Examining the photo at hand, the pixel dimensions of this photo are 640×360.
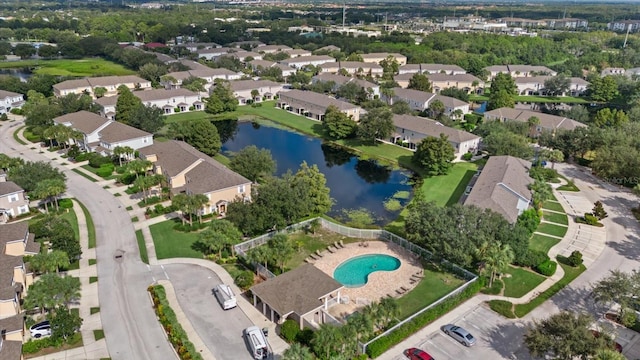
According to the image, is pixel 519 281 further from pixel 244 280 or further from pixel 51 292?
pixel 51 292

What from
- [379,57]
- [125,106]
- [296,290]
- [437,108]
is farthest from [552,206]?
[379,57]

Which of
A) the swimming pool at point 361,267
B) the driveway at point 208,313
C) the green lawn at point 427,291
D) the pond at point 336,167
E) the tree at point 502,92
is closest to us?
the driveway at point 208,313

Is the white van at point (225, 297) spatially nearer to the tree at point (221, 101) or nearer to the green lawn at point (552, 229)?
the green lawn at point (552, 229)

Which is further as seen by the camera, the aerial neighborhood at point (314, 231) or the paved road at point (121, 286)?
the aerial neighborhood at point (314, 231)

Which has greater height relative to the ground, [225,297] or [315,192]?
[315,192]

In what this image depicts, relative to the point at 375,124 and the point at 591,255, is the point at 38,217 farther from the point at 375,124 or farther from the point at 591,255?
the point at 591,255

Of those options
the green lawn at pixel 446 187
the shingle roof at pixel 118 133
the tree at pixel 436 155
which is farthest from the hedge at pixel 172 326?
the tree at pixel 436 155

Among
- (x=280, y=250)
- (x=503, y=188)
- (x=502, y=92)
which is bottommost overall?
(x=280, y=250)
